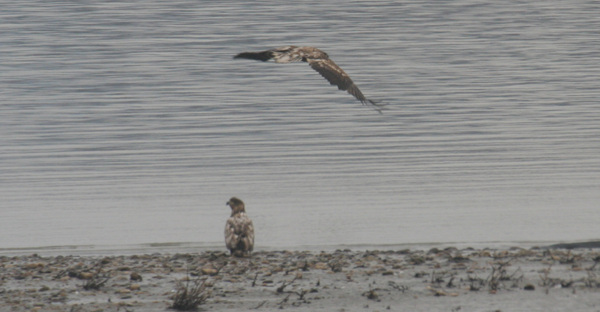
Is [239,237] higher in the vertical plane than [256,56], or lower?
lower

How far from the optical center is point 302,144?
2584cm

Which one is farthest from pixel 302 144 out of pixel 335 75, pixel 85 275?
pixel 85 275

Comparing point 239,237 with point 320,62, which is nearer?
point 239,237

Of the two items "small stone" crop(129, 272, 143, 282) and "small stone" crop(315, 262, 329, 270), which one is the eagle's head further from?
"small stone" crop(129, 272, 143, 282)

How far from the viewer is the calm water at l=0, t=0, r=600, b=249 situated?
16.5m

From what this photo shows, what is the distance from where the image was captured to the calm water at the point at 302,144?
16.5 metres

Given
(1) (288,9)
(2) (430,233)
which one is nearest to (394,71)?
(2) (430,233)

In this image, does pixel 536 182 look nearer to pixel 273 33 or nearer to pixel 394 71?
pixel 394 71

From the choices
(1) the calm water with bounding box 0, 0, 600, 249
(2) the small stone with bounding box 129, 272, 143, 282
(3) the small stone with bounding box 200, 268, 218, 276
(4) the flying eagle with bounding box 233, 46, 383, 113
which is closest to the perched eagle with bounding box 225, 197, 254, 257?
(3) the small stone with bounding box 200, 268, 218, 276

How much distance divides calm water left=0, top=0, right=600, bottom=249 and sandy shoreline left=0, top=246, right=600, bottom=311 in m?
2.34

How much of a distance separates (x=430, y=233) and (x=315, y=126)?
13.9 metres

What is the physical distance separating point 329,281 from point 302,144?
14698 mm

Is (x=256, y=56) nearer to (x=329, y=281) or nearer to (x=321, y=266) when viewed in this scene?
(x=321, y=266)

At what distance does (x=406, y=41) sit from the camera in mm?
63031
